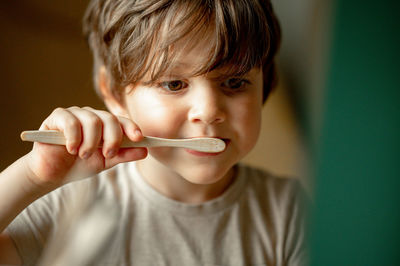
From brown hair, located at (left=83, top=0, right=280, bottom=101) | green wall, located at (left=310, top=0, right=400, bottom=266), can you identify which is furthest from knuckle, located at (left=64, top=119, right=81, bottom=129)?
green wall, located at (left=310, top=0, right=400, bottom=266)

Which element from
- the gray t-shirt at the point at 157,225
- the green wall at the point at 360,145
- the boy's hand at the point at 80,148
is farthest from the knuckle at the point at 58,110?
the green wall at the point at 360,145

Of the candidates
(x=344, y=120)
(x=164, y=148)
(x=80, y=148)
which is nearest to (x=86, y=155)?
(x=80, y=148)

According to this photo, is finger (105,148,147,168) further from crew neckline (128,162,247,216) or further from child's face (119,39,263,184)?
crew neckline (128,162,247,216)

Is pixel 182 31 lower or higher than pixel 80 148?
higher

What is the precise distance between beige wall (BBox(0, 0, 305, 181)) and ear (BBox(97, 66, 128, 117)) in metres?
0.04

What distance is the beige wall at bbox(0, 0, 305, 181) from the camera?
41cm

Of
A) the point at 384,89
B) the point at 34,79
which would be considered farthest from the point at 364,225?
the point at 34,79

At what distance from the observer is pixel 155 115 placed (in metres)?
0.47

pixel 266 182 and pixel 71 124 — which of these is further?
pixel 266 182

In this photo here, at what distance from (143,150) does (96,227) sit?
10cm

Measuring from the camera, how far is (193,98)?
45 centimetres

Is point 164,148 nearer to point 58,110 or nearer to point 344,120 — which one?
point 58,110

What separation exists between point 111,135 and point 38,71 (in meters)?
0.10

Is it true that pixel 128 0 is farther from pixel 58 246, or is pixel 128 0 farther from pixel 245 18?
pixel 58 246
